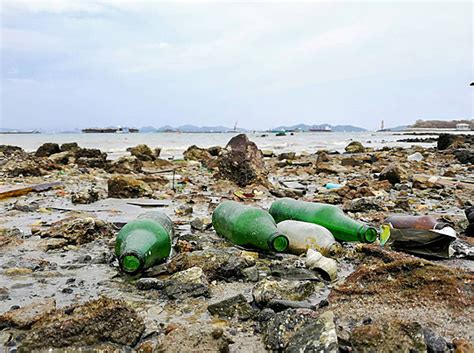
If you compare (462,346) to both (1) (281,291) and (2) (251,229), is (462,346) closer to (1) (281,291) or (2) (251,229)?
(1) (281,291)

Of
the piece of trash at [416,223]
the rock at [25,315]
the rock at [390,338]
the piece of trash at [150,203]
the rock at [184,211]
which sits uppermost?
the piece of trash at [416,223]

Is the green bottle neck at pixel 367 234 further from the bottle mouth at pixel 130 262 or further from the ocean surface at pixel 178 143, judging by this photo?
the ocean surface at pixel 178 143

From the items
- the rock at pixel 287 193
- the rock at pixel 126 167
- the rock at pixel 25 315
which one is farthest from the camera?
the rock at pixel 126 167

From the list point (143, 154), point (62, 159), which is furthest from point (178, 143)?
point (62, 159)

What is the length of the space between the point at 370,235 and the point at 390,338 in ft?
5.38

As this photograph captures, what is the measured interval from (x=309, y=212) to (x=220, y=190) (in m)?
3.66

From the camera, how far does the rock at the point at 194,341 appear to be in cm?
168

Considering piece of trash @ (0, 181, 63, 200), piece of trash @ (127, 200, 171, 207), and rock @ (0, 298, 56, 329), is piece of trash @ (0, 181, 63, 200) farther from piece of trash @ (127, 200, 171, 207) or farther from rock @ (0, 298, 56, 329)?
rock @ (0, 298, 56, 329)

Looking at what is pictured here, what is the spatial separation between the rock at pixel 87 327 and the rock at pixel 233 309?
Answer: 0.37 m

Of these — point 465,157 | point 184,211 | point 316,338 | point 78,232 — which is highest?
point 316,338

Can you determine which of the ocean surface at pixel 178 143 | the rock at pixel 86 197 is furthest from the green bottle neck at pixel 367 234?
the ocean surface at pixel 178 143

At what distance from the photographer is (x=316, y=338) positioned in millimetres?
1567

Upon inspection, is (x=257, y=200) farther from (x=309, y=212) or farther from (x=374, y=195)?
(x=309, y=212)

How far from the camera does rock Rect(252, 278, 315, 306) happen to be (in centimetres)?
209
